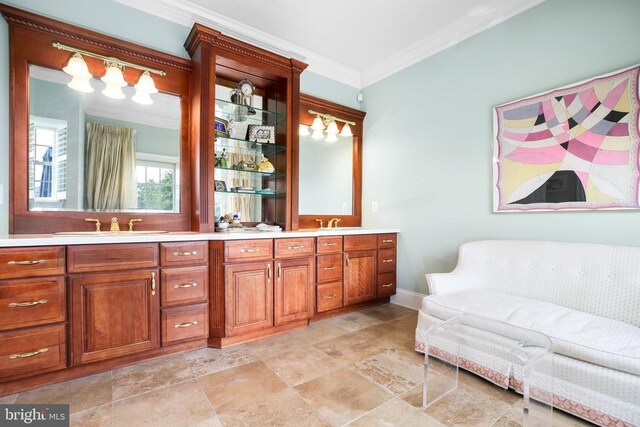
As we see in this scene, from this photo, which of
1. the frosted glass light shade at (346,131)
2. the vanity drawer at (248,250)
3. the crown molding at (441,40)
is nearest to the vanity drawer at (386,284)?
the vanity drawer at (248,250)

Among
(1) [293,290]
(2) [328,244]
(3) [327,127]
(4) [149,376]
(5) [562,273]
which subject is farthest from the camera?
(3) [327,127]

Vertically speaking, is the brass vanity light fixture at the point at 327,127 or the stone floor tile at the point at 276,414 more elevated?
the brass vanity light fixture at the point at 327,127

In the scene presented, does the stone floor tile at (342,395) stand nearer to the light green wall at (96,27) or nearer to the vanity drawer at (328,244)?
the vanity drawer at (328,244)

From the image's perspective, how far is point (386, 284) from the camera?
3.51 meters

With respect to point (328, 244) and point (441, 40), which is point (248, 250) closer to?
point (328, 244)

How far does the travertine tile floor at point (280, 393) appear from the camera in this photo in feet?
5.12

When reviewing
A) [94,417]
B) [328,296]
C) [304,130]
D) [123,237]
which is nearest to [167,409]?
[94,417]

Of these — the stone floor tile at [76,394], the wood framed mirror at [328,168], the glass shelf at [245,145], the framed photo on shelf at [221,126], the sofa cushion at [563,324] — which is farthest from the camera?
the wood framed mirror at [328,168]

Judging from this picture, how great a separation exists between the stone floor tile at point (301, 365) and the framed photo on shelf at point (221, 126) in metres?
2.04

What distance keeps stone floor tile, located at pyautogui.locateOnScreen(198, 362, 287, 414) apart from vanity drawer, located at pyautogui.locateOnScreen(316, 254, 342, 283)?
106 cm

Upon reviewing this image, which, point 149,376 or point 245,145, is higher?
point 245,145

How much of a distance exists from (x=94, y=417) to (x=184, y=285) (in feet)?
2.93

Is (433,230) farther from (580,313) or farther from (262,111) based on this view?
(262,111)

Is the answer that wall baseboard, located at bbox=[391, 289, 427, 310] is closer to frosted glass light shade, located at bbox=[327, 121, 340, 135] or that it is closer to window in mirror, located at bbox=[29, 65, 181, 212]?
frosted glass light shade, located at bbox=[327, 121, 340, 135]
